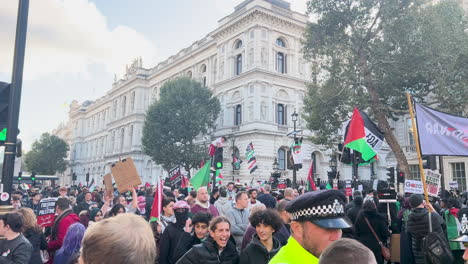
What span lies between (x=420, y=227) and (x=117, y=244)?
19.5 feet

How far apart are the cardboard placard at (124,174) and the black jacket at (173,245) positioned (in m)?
2.39

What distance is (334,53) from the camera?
1981 centimetres

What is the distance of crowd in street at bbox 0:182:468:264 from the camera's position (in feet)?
5.63

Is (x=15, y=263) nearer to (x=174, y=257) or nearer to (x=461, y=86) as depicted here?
(x=174, y=257)

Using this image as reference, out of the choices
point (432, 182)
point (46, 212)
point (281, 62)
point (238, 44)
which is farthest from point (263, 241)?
point (238, 44)

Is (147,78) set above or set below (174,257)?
Result: above

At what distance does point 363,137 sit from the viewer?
9.70 m

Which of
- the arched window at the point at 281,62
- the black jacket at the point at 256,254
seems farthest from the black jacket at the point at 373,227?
the arched window at the point at 281,62

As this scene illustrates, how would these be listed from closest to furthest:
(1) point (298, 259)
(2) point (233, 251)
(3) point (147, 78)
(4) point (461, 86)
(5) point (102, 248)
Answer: (5) point (102, 248) < (1) point (298, 259) < (2) point (233, 251) < (4) point (461, 86) < (3) point (147, 78)

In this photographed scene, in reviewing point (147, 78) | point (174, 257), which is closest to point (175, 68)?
point (147, 78)

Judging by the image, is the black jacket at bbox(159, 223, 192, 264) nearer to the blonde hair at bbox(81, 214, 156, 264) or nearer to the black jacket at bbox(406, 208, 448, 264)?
the blonde hair at bbox(81, 214, 156, 264)

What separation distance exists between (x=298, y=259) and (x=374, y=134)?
910 centimetres

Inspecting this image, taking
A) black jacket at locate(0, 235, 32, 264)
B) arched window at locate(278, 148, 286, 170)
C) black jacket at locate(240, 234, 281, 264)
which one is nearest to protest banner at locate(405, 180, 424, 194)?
black jacket at locate(240, 234, 281, 264)

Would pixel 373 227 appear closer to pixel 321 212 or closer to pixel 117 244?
pixel 321 212
